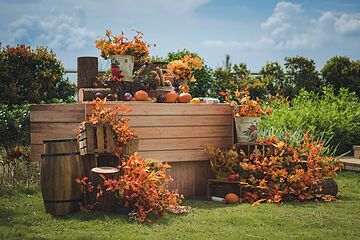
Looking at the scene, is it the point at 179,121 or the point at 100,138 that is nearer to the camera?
the point at 100,138

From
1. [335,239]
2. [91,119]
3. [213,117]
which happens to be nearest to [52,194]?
[91,119]

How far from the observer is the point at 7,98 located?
9750 millimetres

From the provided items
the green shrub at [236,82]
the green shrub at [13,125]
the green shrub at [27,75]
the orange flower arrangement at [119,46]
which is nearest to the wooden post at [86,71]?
the orange flower arrangement at [119,46]

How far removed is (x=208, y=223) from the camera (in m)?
4.77

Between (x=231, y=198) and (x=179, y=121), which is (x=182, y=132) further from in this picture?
(x=231, y=198)

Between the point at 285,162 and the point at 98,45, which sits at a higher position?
the point at 98,45

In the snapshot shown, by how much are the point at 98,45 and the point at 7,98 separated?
12.9 feet

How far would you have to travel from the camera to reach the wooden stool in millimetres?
5004

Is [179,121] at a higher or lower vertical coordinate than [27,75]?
lower

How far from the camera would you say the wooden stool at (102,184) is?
500cm

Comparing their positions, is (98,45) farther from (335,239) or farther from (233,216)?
(335,239)

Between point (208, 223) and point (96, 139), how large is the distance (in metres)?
1.39

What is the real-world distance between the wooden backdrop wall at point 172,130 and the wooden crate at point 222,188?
0.29 metres

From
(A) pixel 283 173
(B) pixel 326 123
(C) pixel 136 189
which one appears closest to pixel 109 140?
(C) pixel 136 189
